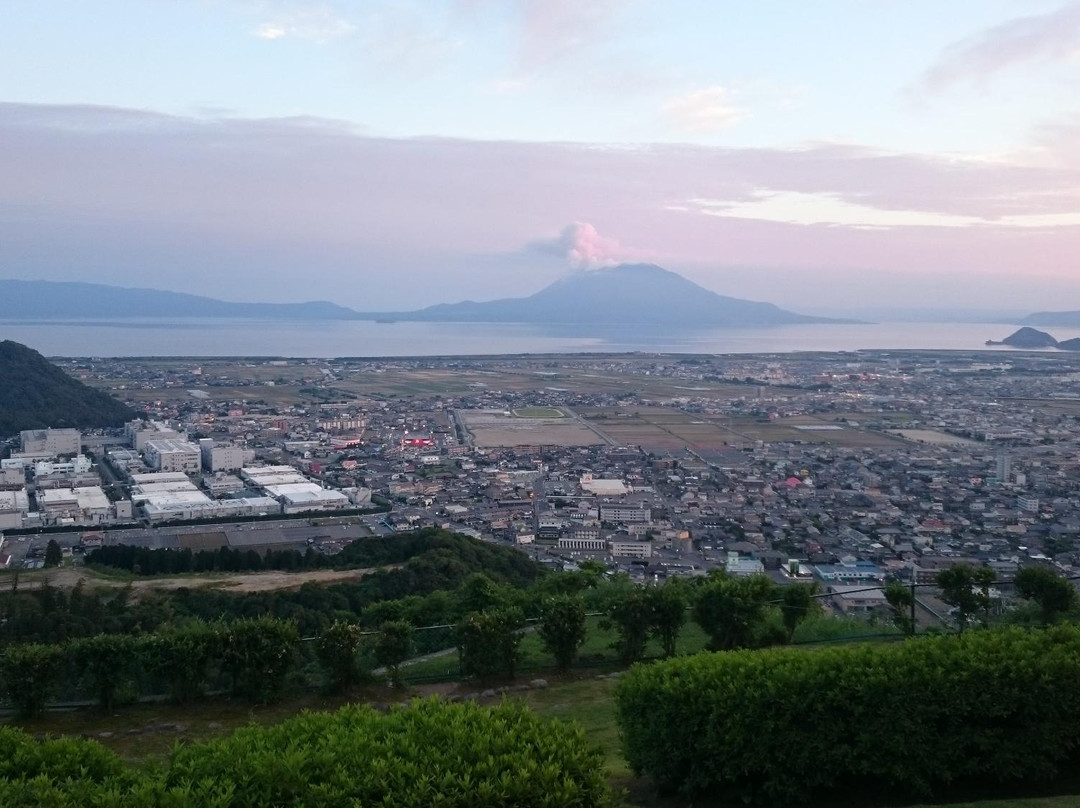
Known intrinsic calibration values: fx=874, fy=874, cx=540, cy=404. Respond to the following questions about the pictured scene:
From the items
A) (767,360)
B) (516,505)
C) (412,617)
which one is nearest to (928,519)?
(516,505)

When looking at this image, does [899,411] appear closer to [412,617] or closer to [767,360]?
Answer: [767,360]

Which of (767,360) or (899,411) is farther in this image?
(767,360)

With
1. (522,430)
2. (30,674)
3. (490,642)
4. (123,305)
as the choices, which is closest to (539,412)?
(522,430)

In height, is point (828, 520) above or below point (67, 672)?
below

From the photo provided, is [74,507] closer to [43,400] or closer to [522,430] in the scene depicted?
[522,430]

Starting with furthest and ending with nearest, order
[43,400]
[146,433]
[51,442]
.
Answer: [43,400]
[146,433]
[51,442]

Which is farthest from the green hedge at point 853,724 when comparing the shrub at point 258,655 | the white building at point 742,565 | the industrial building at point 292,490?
the industrial building at point 292,490
